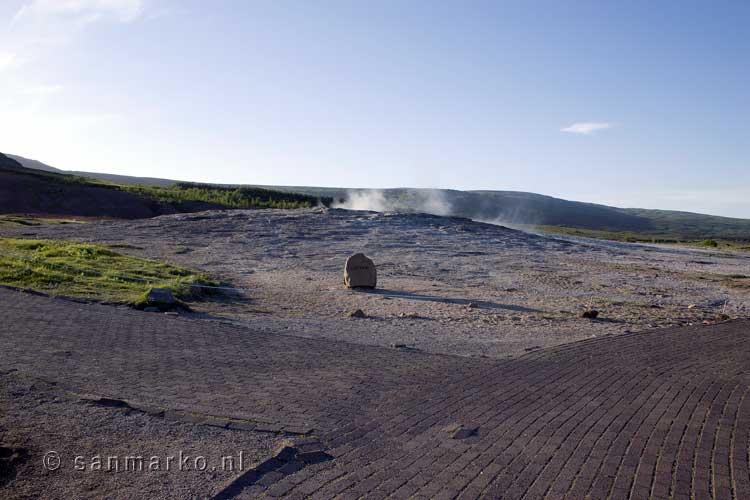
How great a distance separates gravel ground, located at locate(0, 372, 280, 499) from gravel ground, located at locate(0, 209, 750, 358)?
5.40 m

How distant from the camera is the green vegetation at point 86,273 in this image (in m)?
14.6

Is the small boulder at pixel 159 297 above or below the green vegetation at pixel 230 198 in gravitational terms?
below

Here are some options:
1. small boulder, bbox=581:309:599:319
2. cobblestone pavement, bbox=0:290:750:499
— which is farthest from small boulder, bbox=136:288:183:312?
small boulder, bbox=581:309:599:319

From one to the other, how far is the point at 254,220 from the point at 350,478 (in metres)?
33.3

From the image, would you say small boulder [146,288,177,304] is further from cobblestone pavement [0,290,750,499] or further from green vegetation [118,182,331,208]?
green vegetation [118,182,331,208]

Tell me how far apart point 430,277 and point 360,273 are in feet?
15.1

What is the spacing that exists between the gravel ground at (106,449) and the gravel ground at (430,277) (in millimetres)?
5397

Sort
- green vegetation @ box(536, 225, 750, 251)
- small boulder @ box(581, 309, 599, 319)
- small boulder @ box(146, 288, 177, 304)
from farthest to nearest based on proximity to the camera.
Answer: green vegetation @ box(536, 225, 750, 251)
small boulder @ box(581, 309, 599, 319)
small boulder @ box(146, 288, 177, 304)

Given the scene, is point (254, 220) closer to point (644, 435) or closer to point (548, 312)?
point (548, 312)

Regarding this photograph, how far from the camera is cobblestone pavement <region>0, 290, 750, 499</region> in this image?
5004 millimetres

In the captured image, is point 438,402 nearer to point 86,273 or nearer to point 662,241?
point 86,273

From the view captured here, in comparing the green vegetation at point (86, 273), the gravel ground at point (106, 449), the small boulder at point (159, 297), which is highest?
the gravel ground at point (106, 449)

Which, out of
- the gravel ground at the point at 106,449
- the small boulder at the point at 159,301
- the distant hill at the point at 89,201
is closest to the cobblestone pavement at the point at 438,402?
the gravel ground at the point at 106,449

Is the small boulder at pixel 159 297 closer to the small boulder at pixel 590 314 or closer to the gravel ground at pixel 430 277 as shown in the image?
the gravel ground at pixel 430 277
